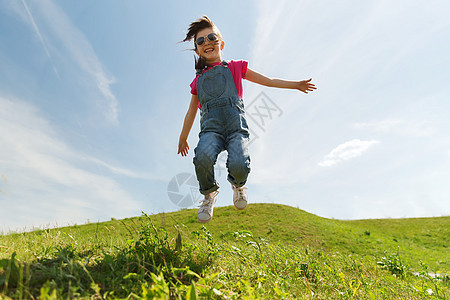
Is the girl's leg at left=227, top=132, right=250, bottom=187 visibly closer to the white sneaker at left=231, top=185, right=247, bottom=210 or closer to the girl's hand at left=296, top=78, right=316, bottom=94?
the white sneaker at left=231, top=185, right=247, bottom=210

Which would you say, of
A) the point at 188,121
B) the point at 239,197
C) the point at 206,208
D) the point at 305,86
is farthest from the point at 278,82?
the point at 206,208

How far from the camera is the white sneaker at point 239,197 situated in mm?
3995

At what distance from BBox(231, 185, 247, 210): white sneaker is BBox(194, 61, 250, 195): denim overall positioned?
0.21m

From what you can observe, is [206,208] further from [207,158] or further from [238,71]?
[238,71]

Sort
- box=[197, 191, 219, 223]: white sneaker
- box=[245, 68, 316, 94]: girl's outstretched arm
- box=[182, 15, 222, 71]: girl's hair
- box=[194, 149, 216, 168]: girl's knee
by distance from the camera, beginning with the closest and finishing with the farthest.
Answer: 1. box=[194, 149, 216, 168]: girl's knee
2. box=[197, 191, 219, 223]: white sneaker
3. box=[245, 68, 316, 94]: girl's outstretched arm
4. box=[182, 15, 222, 71]: girl's hair

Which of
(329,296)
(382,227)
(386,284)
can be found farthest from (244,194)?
(382,227)

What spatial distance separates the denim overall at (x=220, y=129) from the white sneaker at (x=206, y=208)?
194 mm

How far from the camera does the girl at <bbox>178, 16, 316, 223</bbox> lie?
373 cm

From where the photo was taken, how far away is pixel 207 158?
3633 millimetres

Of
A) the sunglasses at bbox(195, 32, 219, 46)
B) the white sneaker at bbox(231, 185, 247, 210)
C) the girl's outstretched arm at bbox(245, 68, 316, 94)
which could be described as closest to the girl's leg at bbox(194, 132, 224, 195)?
the white sneaker at bbox(231, 185, 247, 210)

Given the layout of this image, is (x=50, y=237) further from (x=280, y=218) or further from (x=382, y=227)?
(x=382, y=227)

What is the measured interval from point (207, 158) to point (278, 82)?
5.94 ft

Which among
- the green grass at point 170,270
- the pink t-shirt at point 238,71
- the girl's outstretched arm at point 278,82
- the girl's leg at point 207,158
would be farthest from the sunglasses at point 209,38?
the green grass at point 170,270

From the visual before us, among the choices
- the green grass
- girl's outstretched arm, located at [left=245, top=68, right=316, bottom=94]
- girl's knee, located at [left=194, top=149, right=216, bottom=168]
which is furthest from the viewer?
girl's outstretched arm, located at [left=245, top=68, right=316, bottom=94]
